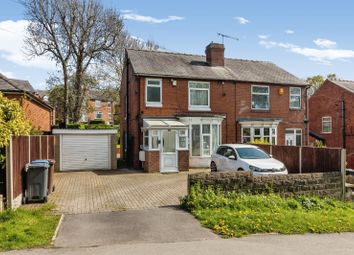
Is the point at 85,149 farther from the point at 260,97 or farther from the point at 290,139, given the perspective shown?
the point at 290,139

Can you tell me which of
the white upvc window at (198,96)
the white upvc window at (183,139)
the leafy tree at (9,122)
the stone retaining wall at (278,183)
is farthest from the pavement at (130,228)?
the white upvc window at (198,96)

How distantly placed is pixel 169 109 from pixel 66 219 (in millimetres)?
14115

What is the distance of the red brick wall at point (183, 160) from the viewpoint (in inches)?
807

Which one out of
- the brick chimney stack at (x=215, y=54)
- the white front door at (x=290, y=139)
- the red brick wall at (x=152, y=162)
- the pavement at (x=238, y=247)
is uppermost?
the brick chimney stack at (x=215, y=54)

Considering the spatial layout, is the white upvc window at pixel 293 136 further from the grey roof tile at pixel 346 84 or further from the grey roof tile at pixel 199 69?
the grey roof tile at pixel 346 84

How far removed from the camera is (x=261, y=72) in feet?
86.8

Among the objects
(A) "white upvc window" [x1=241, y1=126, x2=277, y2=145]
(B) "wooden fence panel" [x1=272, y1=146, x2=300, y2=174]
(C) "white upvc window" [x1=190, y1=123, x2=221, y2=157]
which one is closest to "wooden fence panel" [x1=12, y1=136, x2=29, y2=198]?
(B) "wooden fence panel" [x1=272, y1=146, x2=300, y2=174]

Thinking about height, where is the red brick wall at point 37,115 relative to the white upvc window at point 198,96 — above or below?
below

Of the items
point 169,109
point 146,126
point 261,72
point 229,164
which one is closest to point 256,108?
point 261,72

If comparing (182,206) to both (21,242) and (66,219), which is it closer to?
(66,219)

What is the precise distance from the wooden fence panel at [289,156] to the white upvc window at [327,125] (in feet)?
72.4

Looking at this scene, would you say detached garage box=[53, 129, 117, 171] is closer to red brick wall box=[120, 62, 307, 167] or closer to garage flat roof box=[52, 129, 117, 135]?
garage flat roof box=[52, 129, 117, 135]

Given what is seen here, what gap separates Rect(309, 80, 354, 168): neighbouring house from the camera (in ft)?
114

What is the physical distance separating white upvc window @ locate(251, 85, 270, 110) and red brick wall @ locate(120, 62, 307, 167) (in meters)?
0.32
